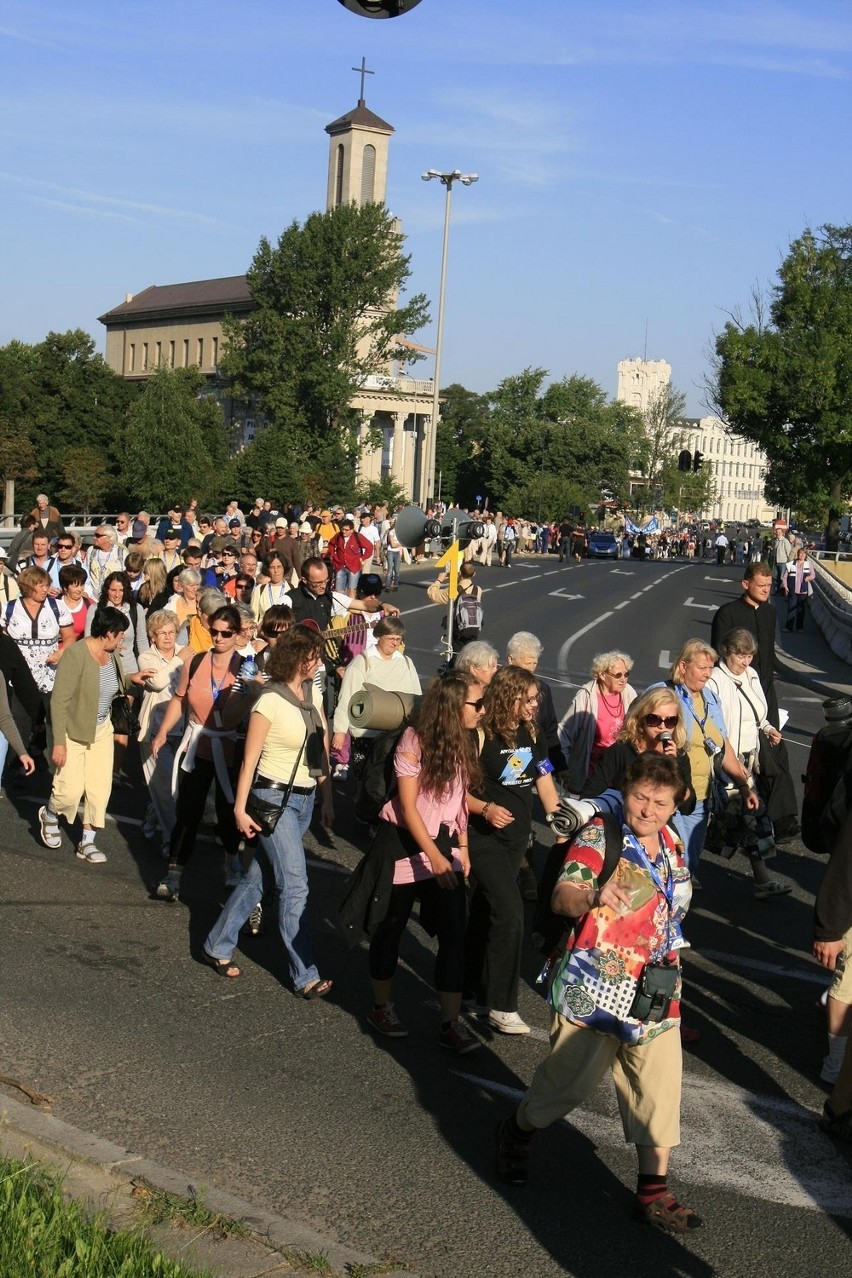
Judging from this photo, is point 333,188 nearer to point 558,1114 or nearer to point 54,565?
point 54,565

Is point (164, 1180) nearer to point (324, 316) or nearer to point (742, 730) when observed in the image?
point (742, 730)

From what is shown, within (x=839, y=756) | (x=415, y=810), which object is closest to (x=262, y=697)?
(x=415, y=810)

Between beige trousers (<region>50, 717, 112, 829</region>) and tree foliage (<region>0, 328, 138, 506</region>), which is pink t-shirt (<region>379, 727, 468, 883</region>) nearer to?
beige trousers (<region>50, 717, 112, 829</region>)

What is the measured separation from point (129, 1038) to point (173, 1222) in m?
1.91

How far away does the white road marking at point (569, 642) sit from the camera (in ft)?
80.5

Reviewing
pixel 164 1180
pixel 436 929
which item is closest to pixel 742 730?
pixel 436 929

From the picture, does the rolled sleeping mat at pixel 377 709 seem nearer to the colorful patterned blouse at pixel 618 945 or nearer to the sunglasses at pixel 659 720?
the sunglasses at pixel 659 720

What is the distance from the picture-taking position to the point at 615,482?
121 m

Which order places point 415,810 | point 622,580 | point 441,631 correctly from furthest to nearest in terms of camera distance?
point 622,580
point 441,631
point 415,810

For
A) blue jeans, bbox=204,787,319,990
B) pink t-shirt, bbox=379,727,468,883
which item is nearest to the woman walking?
blue jeans, bbox=204,787,319,990

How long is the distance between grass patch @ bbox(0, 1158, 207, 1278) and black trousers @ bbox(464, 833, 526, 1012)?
8.31ft

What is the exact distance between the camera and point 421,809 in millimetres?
6500

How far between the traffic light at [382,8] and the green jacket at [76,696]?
4.74 m

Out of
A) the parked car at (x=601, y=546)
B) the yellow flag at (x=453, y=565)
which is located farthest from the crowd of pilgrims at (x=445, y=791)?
the parked car at (x=601, y=546)
